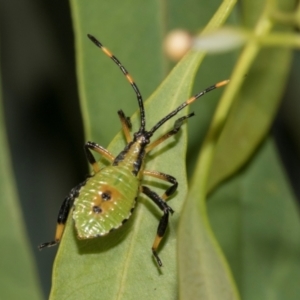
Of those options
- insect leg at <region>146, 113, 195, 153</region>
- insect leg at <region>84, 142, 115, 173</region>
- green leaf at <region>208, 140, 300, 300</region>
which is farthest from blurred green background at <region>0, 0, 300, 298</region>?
insect leg at <region>146, 113, 195, 153</region>

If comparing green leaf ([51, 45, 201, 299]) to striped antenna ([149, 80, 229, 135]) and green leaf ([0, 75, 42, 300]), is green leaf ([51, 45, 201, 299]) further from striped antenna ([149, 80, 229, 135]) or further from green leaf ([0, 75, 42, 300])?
green leaf ([0, 75, 42, 300])

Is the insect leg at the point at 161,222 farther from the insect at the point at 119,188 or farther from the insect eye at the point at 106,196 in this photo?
the insect eye at the point at 106,196

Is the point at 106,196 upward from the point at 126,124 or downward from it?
downward

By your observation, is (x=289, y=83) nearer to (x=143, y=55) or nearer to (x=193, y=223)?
(x=143, y=55)

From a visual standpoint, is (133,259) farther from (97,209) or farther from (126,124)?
(126,124)

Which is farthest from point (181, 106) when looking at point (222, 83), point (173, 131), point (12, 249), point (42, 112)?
point (42, 112)

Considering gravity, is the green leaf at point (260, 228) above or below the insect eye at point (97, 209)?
below

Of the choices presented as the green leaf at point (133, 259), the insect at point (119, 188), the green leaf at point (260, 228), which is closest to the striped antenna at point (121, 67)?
the insect at point (119, 188)
